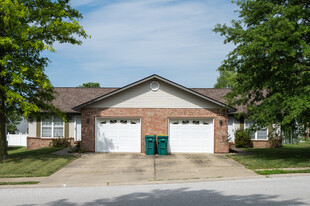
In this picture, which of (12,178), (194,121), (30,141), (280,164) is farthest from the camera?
(30,141)

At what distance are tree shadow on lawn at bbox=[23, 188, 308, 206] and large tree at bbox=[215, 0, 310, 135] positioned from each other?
20.9 ft

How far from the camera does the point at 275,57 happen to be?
14.4 meters

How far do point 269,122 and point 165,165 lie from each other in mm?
5418

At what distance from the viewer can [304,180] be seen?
10.5 metres

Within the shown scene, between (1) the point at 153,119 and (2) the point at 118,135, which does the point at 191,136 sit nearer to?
(1) the point at 153,119

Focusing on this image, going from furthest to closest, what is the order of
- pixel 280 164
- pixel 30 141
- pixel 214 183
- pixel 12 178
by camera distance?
pixel 30 141 → pixel 280 164 → pixel 12 178 → pixel 214 183

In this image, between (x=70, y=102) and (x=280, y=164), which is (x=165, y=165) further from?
(x=70, y=102)

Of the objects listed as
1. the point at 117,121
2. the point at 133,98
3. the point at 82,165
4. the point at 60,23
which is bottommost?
the point at 82,165

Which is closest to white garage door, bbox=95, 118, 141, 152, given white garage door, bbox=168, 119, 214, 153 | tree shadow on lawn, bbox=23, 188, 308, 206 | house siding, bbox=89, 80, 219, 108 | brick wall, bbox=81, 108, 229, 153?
brick wall, bbox=81, 108, 229, 153

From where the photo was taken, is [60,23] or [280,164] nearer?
[280,164]

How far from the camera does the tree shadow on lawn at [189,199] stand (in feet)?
24.8

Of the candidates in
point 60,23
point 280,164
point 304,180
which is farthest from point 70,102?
point 304,180

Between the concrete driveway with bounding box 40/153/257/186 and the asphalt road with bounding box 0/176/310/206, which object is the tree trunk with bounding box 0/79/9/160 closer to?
the concrete driveway with bounding box 40/153/257/186

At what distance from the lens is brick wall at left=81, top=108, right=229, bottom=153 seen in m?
19.5
